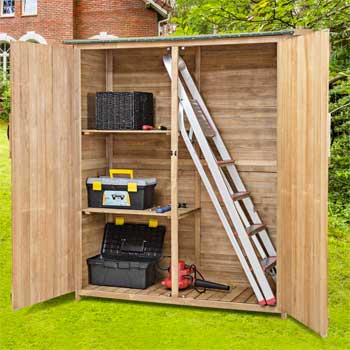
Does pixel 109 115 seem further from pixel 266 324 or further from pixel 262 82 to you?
pixel 266 324

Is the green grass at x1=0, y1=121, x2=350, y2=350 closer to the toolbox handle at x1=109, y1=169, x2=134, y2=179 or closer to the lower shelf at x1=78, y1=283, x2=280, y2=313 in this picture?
the lower shelf at x1=78, y1=283, x2=280, y2=313

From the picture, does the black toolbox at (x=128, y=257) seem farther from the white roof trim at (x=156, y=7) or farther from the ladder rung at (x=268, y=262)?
the white roof trim at (x=156, y=7)

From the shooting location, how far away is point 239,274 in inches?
244

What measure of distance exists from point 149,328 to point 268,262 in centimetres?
114

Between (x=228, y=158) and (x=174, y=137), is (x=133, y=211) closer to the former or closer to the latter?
(x=174, y=137)

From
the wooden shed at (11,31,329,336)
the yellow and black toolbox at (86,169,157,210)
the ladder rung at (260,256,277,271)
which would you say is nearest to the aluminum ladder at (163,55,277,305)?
the ladder rung at (260,256,277,271)

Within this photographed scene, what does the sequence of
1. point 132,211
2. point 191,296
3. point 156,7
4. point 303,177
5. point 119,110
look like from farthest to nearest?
point 156,7, point 119,110, point 132,211, point 191,296, point 303,177

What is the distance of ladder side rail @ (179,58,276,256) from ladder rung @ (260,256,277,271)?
7 centimetres

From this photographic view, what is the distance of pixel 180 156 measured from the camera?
6.33 m

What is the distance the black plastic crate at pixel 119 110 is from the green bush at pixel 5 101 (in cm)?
977

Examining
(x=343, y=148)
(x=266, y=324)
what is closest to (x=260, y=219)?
(x=266, y=324)

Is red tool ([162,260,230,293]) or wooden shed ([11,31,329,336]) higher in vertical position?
wooden shed ([11,31,329,336])

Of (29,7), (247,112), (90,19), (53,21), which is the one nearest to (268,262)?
(247,112)

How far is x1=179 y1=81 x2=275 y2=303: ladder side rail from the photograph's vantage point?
5.47 metres
